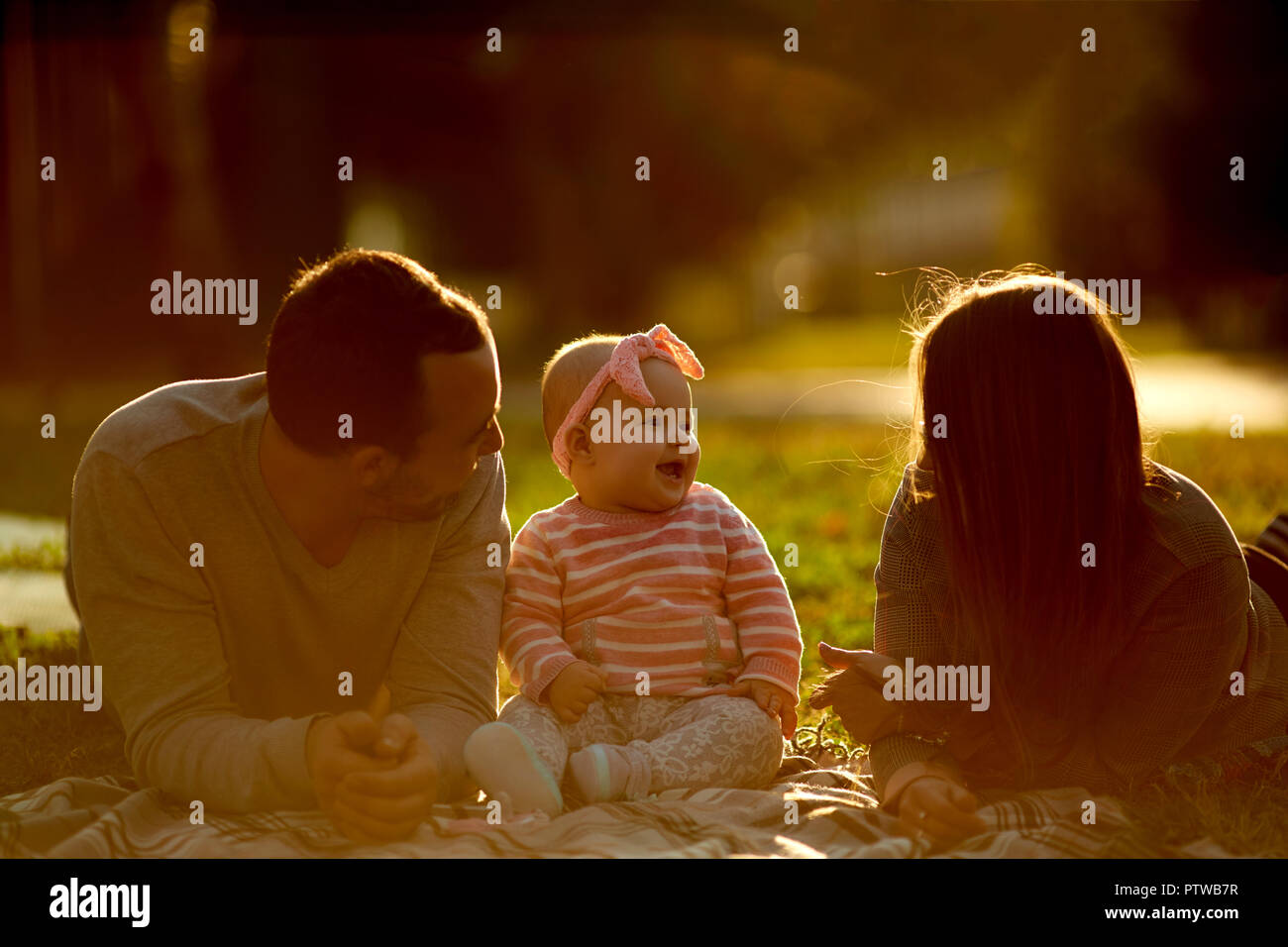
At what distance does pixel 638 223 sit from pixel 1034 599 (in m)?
17.5

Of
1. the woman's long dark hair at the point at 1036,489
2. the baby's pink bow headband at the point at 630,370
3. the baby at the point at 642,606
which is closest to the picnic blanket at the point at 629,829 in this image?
the baby at the point at 642,606

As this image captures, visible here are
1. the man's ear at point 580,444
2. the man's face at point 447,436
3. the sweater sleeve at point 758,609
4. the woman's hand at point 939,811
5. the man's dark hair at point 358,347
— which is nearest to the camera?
the woman's hand at point 939,811

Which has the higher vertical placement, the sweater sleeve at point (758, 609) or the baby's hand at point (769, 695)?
the sweater sleeve at point (758, 609)

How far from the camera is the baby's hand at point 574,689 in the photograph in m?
3.19

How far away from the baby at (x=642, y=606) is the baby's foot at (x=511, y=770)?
11 cm

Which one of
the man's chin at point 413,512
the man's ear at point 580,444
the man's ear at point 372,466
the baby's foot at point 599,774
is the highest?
the man's ear at point 580,444

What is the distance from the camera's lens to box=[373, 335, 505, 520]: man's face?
2988mm

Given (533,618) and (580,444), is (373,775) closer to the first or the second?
(533,618)

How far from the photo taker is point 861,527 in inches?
267

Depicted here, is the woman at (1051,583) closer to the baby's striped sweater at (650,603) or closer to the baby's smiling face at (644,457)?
the baby's striped sweater at (650,603)

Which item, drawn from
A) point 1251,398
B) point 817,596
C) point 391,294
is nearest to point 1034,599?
point 391,294

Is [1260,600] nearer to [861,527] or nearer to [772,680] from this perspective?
[772,680]

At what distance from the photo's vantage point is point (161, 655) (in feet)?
9.71

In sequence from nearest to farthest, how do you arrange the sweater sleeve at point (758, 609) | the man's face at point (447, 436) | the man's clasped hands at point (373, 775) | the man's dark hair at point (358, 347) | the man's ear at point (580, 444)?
the man's clasped hands at point (373, 775)
the man's dark hair at point (358, 347)
the man's face at point (447, 436)
the sweater sleeve at point (758, 609)
the man's ear at point (580, 444)
